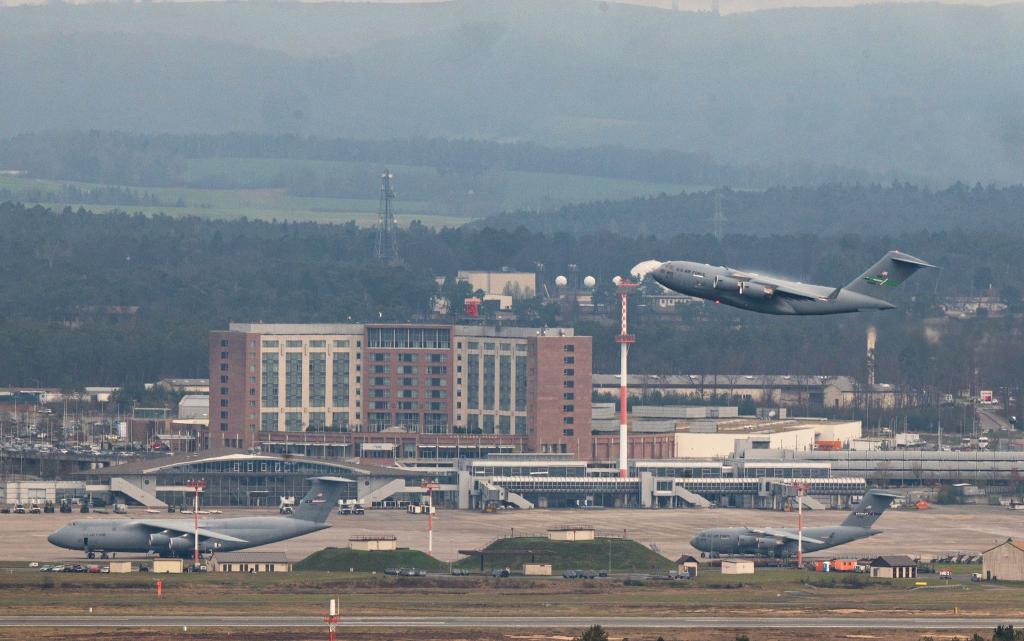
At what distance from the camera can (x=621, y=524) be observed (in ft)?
571

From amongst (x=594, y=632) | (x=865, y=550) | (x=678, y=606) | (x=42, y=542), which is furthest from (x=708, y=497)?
(x=594, y=632)

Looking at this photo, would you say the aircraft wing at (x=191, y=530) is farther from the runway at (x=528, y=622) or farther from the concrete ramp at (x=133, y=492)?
the concrete ramp at (x=133, y=492)

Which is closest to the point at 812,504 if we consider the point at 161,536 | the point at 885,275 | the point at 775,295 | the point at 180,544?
the point at 180,544

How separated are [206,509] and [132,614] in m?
70.5

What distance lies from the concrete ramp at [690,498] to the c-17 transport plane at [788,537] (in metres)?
40.0

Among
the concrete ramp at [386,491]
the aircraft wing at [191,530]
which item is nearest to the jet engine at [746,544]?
the aircraft wing at [191,530]

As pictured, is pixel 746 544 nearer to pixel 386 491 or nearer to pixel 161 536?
pixel 161 536

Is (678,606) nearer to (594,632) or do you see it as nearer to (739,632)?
(739,632)

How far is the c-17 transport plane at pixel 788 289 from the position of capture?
364 feet

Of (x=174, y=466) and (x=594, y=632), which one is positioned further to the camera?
(x=174, y=466)

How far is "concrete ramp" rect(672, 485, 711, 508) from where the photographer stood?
634 feet

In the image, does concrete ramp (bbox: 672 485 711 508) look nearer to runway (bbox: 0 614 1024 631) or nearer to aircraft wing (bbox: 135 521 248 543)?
aircraft wing (bbox: 135 521 248 543)

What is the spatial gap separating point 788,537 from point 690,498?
43.7 m

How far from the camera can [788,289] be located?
110812 mm
